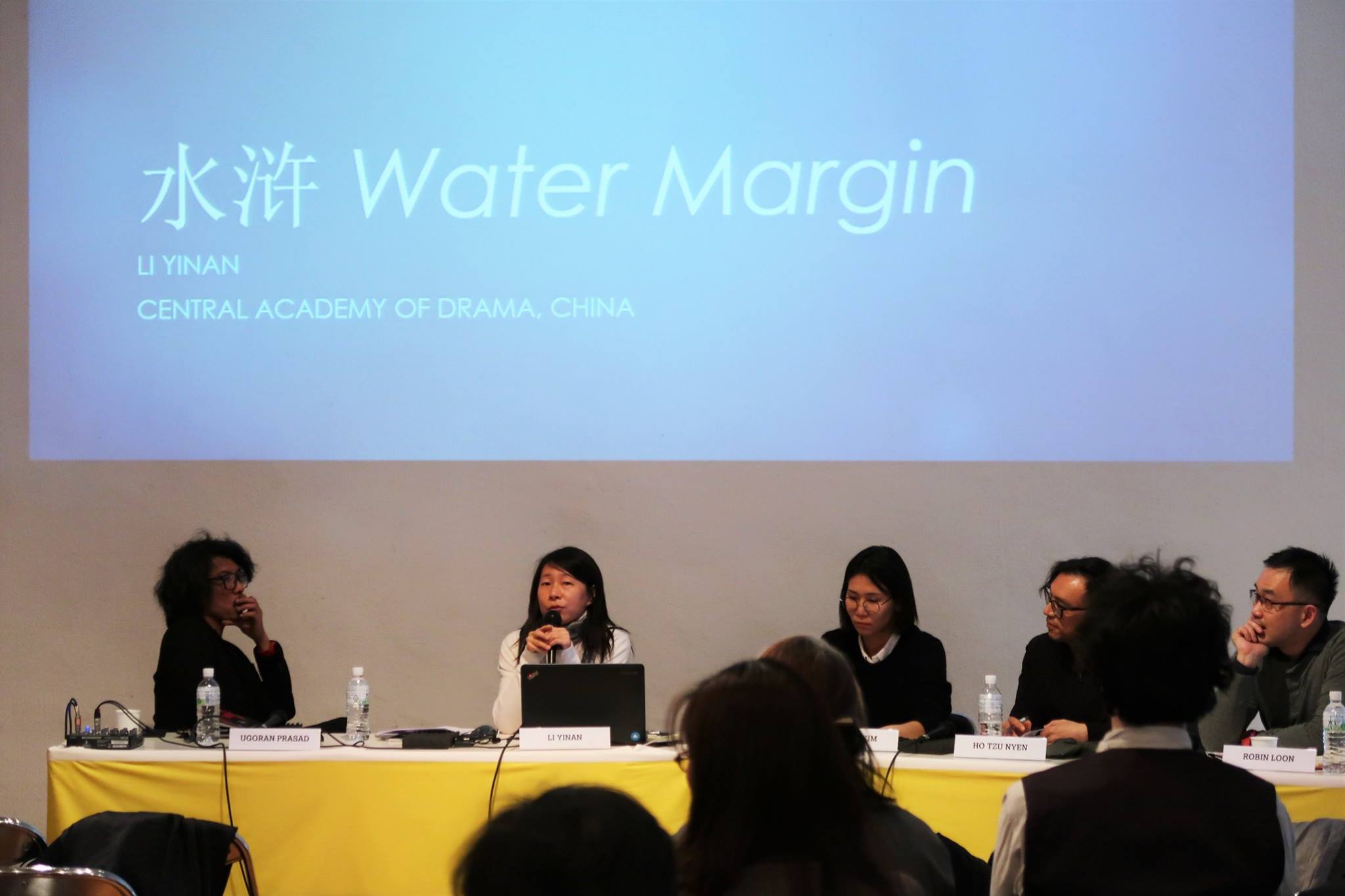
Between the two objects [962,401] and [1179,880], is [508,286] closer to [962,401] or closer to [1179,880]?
[962,401]

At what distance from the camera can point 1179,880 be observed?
1.62 metres

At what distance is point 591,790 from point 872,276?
350 cm

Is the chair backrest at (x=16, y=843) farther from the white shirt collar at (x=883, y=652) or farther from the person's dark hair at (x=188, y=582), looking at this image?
the white shirt collar at (x=883, y=652)

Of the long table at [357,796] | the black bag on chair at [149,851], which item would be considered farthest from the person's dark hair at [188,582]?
the black bag on chair at [149,851]

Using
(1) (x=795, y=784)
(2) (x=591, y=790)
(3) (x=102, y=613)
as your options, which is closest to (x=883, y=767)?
(1) (x=795, y=784)

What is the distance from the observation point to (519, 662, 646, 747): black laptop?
329 centimetres

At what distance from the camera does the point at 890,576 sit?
3760 millimetres

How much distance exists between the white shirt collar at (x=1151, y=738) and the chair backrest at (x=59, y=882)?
1.62m

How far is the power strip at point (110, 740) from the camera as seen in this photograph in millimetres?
3326

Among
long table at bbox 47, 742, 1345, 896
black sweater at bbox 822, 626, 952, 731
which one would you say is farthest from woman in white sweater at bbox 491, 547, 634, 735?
black sweater at bbox 822, 626, 952, 731

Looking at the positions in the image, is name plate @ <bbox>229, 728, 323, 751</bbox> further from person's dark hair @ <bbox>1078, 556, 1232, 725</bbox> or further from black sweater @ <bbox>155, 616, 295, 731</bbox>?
person's dark hair @ <bbox>1078, 556, 1232, 725</bbox>

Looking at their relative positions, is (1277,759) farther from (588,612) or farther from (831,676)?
(588,612)

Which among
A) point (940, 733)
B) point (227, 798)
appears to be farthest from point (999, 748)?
point (227, 798)

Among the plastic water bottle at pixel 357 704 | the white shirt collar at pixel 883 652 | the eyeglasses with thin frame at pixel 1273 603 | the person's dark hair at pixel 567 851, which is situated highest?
the person's dark hair at pixel 567 851
